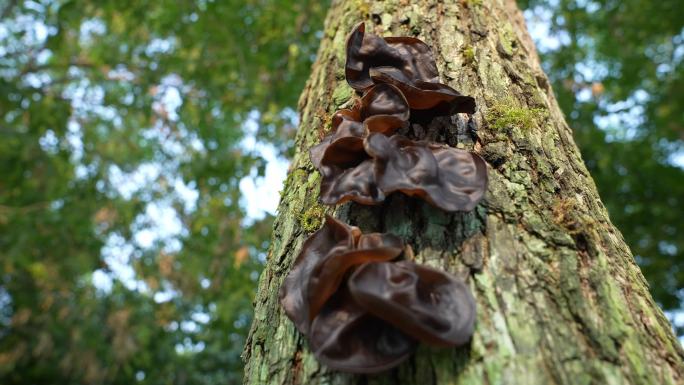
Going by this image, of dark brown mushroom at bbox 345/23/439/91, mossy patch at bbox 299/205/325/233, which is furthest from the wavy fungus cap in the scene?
mossy patch at bbox 299/205/325/233

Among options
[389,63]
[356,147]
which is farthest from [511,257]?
[389,63]

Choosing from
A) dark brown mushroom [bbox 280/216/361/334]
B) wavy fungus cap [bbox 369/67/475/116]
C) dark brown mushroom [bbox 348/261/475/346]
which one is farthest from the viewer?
wavy fungus cap [bbox 369/67/475/116]

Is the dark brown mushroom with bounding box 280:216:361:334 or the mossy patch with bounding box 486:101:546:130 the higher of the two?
the mossy patch with bounding box 486:101:546:130

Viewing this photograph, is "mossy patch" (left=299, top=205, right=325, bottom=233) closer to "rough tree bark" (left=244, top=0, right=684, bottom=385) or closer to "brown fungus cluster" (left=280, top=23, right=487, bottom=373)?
"rough tree bark" (left=244, top=0, right=684, bottom=385)

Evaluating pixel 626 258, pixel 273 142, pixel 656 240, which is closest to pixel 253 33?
pixel 273 142

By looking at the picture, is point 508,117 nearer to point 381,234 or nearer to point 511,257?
point 511,257

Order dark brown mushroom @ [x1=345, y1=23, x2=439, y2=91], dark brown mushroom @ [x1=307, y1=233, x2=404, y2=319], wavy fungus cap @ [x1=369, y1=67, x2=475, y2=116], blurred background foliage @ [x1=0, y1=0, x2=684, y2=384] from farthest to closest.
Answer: blurred background foliage @ [x1=0, y1=0, x2=684, y2=384] < dark brown mushroom @ [x1=345, y1=23, x2=439, y2=91] < wavy fungus cap @ [x1=369, y1=67, x2=475, y2=116] < dark brown mushroom @ [x1=307, y1=233, x2=404, y2=319]

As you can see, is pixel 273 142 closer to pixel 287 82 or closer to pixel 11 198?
pixel 287 82
